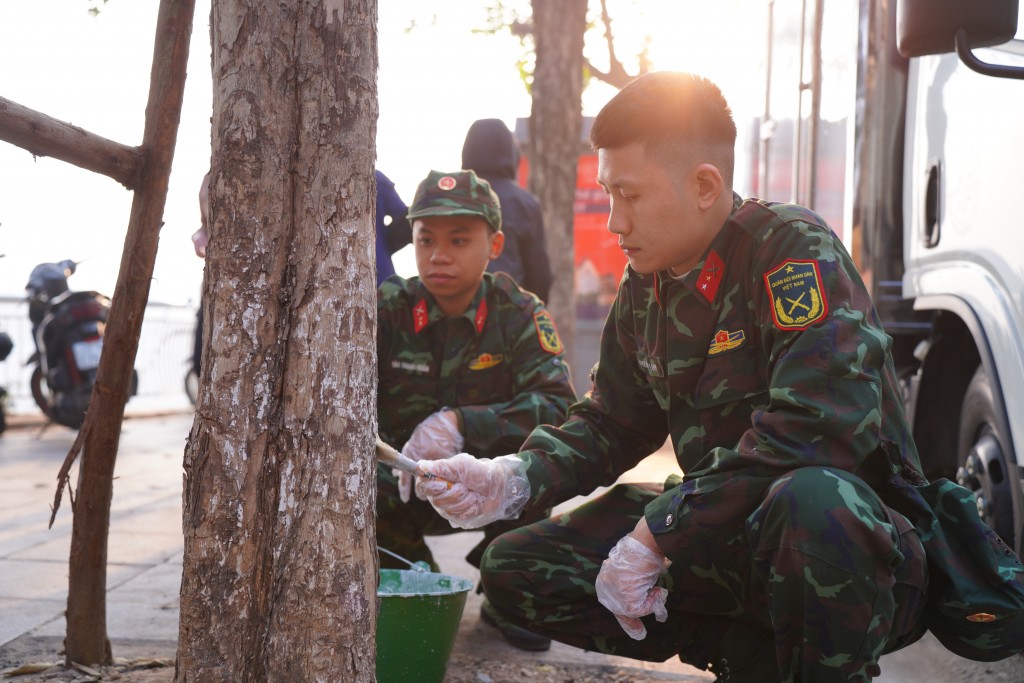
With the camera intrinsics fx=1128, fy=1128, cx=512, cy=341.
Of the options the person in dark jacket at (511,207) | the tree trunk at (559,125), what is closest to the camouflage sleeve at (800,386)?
the person in dark jacket at (511,207)

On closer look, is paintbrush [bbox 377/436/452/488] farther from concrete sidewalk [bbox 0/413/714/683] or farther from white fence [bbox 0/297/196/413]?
white fence [bbox 0/297/196/413]

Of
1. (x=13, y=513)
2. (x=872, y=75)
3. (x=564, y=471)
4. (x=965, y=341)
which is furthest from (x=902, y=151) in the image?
(x=13, y=513)

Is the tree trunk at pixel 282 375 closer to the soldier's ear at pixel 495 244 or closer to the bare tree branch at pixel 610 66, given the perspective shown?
the soldier's ear at pixel 495 244

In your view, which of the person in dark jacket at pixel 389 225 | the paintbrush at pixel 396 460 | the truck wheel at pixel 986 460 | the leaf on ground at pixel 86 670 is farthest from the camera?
the person in dark jacket at pixel 389 225

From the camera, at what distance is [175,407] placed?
14805 mm

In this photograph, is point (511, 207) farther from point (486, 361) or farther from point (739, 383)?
point (739, 383)

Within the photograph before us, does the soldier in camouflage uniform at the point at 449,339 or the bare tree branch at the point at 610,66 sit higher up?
the bare tree branch at the point at 610,66

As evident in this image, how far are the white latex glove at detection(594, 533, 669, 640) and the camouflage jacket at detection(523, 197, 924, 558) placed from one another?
6 centimetres

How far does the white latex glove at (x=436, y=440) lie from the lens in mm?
3217

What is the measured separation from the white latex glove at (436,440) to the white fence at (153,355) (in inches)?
429

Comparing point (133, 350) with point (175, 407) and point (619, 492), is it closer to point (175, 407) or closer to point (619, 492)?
point (619, 492)

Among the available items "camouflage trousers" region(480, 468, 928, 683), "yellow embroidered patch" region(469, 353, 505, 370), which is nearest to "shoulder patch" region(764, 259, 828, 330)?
"camouflage trousers" region(480, 468, 928, 683)

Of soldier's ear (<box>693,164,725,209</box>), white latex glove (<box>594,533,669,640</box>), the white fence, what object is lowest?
the white fence

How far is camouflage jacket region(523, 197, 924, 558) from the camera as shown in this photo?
213 centimetres
